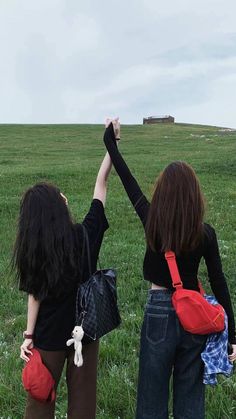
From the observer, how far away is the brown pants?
4.22 m

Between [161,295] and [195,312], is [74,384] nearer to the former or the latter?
[161,295]

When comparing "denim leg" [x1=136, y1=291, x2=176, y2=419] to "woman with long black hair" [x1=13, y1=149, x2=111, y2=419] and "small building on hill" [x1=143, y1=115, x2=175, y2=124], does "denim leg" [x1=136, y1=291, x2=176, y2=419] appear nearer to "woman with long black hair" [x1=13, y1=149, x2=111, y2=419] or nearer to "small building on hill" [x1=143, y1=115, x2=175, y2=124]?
"woman with long black hair" [x1=13, y1=149, x2=111, y2=419]

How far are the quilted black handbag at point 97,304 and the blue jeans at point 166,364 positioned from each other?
32cm

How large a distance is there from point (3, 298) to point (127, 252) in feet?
10.1

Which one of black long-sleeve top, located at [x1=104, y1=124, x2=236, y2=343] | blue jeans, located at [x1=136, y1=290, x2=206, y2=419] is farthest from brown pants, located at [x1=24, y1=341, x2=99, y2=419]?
black long-sleeve top, located at [x1=104, y1=124, x2=236, y2=343]

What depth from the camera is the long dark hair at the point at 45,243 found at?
162 inches

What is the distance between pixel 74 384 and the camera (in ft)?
14.2

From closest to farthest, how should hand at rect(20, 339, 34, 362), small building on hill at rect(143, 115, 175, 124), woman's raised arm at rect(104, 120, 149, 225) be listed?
hand at rect(20, 339, 34, 362) < woman's raised arm at rect(104, 120, 149, 225) < small building on hill at rect(143, 115, 175, 124)

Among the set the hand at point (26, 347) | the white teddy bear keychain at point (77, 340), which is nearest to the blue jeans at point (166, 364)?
the white teddy bear keychain at point (77, 340)

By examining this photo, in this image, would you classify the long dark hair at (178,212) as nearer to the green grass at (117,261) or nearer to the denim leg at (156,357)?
the denim leg at (156,357)

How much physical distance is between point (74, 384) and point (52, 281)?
88 centimetres

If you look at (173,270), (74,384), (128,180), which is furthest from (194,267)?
(74,384)

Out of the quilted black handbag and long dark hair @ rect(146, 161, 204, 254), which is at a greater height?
long dark hair @ rect(146, 161, 204, 254)

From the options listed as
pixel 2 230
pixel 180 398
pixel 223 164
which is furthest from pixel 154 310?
pixel 223 164
